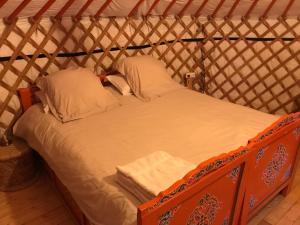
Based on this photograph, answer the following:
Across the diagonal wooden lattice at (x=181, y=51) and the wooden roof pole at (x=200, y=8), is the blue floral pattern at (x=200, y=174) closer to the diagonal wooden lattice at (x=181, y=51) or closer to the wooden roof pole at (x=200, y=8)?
the diagonal wooden lattice at (x=181, y=51)

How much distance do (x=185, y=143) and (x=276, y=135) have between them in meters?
0.52

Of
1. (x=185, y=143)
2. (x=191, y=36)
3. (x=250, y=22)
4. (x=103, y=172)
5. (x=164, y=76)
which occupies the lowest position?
(x=103, y=172)

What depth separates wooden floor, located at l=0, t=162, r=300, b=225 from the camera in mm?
1790

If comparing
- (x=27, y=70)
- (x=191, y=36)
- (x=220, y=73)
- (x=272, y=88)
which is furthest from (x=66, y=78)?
(x=272, y=88)

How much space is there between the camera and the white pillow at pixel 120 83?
2.53m

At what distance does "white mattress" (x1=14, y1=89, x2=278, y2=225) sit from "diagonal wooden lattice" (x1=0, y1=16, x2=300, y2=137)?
0.49 m

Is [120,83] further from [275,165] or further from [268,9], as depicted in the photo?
[268,9]

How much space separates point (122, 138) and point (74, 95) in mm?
637

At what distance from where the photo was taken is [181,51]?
3373 millimetres

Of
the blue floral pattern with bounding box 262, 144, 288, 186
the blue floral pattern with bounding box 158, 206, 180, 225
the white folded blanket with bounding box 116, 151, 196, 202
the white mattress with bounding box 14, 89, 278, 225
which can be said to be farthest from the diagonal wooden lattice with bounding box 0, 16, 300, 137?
the blue floral pattern with bounding box 158, 206, 180, 225

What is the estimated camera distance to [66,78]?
2.13 meters

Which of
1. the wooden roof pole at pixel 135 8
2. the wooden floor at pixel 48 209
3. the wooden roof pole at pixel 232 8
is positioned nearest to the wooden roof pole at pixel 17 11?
the wooden roof pole at pixel 135 8

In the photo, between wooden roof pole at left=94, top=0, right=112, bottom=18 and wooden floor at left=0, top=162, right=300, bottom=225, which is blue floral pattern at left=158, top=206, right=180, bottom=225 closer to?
wooden floor at left=0, top=162, right=300, bottom=225

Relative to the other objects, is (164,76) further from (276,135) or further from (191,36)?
(276,135)
